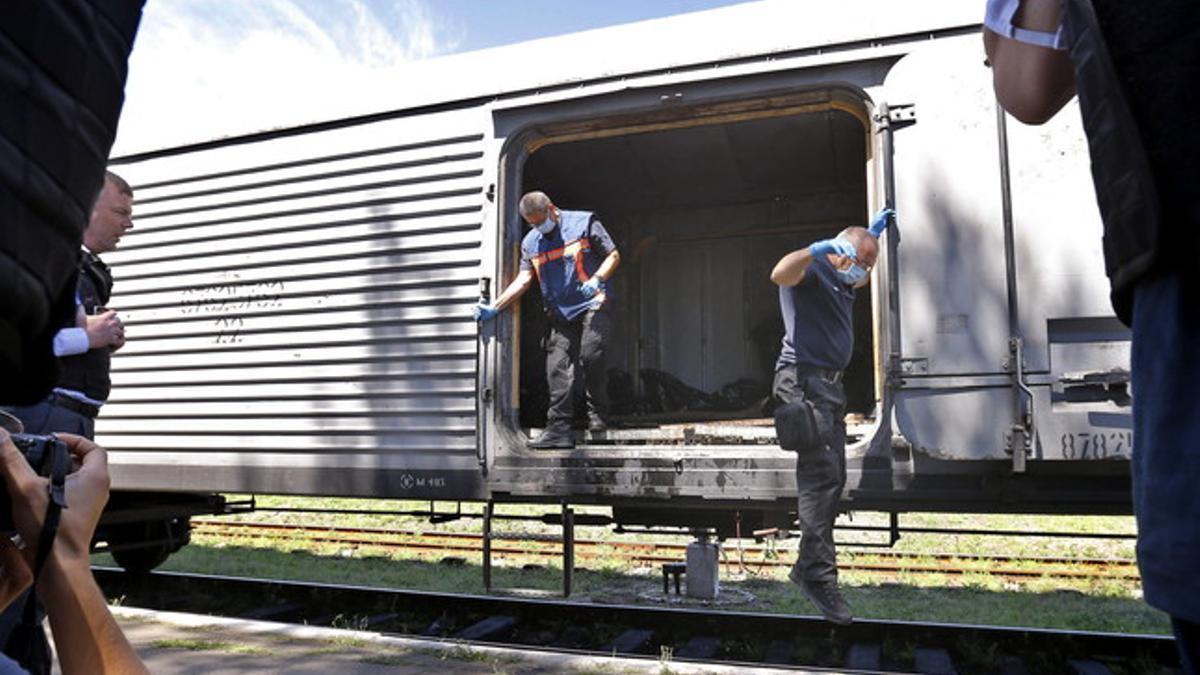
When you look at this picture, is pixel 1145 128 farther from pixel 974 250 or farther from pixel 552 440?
pixel 552 440

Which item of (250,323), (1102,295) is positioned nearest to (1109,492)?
(1102,295)

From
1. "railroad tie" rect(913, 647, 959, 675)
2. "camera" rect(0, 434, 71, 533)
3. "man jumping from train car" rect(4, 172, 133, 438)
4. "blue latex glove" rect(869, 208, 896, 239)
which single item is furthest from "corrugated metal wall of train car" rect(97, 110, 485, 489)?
"camera" rect(0, 434, 71, 533)

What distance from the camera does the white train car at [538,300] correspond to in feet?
11.8

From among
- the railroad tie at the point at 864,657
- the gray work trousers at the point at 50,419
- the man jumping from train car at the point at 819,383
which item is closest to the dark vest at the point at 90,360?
the gray work trousers at the point at 50,419

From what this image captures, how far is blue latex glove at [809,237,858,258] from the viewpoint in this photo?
3961 millimetres

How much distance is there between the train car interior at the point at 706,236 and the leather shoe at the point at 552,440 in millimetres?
1555

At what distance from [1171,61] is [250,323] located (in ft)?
16.6

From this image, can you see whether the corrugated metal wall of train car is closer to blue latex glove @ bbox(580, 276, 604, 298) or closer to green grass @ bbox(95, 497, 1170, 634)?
blue latex glove @ bbox(580, 276, 604, 298)

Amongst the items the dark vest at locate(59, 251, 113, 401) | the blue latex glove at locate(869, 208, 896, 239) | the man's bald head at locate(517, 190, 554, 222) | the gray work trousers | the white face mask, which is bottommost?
the gray work trousers

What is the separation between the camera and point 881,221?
12.6 feet

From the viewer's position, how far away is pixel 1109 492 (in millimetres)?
3596

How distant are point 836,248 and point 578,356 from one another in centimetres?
175

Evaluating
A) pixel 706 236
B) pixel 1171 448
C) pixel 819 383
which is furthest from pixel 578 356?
pixel 1171 448

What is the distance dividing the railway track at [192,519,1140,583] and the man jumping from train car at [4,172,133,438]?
2.90 meters
